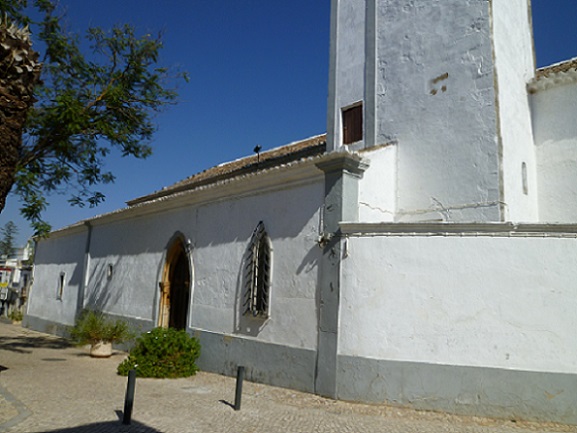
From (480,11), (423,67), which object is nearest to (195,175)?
(423,67)

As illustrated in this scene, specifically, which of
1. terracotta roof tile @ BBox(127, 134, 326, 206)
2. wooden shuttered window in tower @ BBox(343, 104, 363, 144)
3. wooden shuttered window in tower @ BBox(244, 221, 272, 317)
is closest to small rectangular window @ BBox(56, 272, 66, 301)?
terracotta roof tile @ BBox(127, 134, 326, 206)

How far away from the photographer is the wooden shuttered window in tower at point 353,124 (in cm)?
1084

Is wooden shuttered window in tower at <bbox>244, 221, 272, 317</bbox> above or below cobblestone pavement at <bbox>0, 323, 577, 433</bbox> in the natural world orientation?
above

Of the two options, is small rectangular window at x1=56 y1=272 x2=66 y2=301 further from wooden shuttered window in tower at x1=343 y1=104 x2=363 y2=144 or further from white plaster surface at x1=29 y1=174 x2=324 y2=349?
wooden shuttered window in tower at x1=343 y1=104 x2=363 y2=144

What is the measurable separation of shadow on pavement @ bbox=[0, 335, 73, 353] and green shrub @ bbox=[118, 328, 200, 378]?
5.78 metres

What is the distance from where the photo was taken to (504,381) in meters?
6.54

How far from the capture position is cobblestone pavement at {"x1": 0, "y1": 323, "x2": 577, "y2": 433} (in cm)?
601

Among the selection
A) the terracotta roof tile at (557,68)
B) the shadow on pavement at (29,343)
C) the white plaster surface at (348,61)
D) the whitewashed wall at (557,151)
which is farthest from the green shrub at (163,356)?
the terracotta roof tile at (557,68)

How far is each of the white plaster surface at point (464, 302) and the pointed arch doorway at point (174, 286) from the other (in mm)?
6046

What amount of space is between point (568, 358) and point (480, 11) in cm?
673

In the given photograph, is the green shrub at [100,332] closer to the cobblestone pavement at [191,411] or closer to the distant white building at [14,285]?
the cobblestone pavement at [191,411]

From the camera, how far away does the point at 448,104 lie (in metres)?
9.30

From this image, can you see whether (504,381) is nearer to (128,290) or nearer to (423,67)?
(423,67)

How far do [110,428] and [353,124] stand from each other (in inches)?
321
